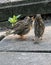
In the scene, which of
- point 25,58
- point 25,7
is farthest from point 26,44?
point 25,7

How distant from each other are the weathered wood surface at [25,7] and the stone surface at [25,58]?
102 inches

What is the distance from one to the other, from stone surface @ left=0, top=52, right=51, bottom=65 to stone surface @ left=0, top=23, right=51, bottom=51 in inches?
7.9

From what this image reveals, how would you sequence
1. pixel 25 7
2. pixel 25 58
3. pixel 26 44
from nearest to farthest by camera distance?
pixel 25 58, pixel 26 44, pixel 25 7

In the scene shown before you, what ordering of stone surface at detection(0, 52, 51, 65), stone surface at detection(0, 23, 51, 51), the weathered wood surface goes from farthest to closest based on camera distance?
the weathered wood surface → stone surface at detection(0, 23, 51, 51) → stone surface at detection(0, 52, 51, 65)

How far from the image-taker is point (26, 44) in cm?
443

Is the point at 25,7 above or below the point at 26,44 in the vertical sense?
above

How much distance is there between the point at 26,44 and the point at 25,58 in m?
0.63

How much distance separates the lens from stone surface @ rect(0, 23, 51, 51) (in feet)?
13.8

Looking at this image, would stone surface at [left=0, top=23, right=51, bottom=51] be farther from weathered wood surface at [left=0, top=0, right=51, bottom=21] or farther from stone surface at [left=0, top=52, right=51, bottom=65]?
weathered wood surface at [left=0, top=0, right=51, bottom=21]

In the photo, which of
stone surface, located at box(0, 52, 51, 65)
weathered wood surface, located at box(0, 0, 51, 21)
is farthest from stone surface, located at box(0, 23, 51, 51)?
weathered wood surface, located at box(0, 0, 51, 21)

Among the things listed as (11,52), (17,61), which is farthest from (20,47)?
(17,61)

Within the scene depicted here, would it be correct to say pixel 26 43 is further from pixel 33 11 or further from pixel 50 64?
pixel 33 11

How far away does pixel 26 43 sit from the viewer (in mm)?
4496

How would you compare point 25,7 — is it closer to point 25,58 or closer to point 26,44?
point 26,44
